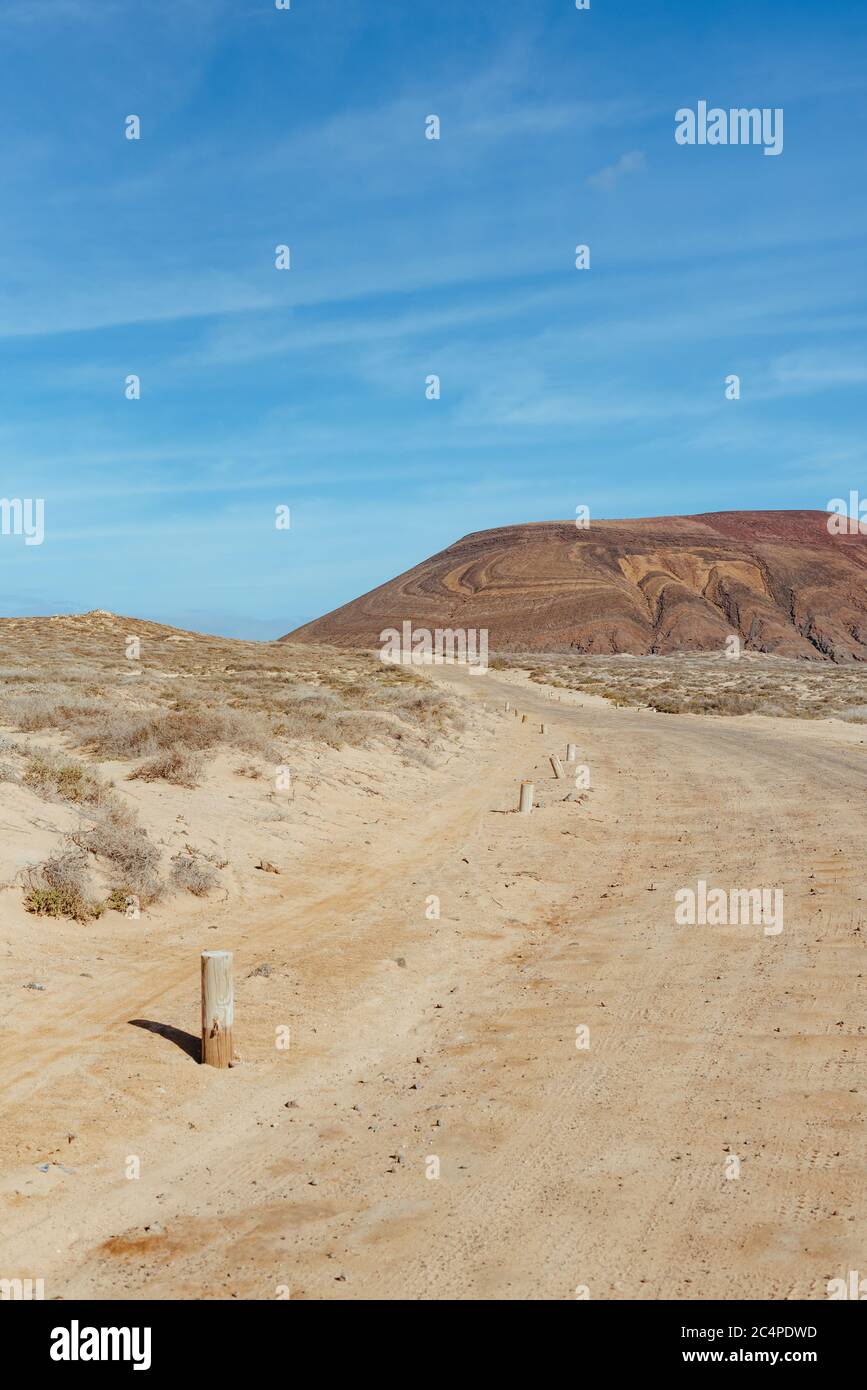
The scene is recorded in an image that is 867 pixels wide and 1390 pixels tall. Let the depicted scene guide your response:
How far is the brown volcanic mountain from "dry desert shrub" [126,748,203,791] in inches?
4394

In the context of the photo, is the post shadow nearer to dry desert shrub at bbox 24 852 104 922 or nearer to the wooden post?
the wooden post

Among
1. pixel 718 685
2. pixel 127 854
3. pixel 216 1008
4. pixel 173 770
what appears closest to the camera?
pixel 216 1008

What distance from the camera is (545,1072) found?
8.12 m

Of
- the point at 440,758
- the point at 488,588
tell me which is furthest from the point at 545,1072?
the point at 488,588

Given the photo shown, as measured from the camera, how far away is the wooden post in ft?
26.4

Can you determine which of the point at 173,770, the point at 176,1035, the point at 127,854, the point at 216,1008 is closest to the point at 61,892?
the point at 127,854

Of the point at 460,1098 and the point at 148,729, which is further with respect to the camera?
the point at 148,729

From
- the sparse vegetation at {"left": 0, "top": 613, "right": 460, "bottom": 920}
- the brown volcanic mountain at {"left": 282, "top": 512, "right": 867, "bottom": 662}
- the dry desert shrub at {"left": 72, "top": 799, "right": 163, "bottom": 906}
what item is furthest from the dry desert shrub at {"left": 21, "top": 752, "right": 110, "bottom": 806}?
the brown volcanic mountain at {"left": 282, "top": 512, "right": 867, "bottom": 662}

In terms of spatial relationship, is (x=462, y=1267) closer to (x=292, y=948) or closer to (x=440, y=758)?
(x=292, y=948)

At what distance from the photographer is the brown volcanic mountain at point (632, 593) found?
13238cm

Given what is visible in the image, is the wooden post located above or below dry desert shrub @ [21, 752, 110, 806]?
below

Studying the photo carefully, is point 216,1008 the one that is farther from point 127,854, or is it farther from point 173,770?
point 173,770

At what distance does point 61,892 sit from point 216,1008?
4.08 m

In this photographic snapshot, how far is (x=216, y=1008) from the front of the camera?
26.7 feet
